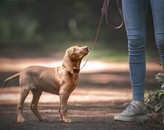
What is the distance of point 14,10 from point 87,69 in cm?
1744

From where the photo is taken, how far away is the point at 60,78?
22.9ft

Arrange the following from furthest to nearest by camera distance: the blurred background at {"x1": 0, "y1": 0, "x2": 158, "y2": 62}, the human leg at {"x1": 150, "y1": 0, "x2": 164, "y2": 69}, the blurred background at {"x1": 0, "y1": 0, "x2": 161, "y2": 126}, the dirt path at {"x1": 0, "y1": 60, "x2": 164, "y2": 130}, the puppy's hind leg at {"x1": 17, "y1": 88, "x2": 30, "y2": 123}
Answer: the blurred background at {"x1": 0, "y1": 0, "x2": 158, "y2": 62} → the blurred background at {"x1": 0, "y1": 0, "x2": 161, "y2": 126} → the puppy's hind leg at {"x1": 17, "y1": 88, "x2": 30, "y2": 123} → the dirt path at {"x1": 0, "y1": 60, "x2": 164, "y2": 130} → the human leg at {"x1": 150, "y1": 0, "x2": 164, "y2": 69}

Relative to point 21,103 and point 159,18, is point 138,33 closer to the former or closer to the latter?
point 159,18

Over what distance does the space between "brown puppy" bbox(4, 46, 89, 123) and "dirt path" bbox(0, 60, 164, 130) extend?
0.29 meters

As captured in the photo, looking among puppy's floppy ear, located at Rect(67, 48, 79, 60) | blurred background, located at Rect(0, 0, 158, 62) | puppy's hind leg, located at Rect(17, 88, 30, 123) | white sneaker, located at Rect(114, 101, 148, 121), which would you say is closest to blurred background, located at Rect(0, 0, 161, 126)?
blurred background, located at Rect(0, 0, 158, 62)

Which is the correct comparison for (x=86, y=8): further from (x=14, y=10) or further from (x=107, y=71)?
(x=107, y=71)

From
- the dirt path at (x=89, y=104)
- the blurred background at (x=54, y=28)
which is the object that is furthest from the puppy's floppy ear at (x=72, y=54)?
the blurred background at (x=54, y=28)

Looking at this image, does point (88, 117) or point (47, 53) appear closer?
point (88, 117)

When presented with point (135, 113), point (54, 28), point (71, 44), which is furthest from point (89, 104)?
point (54, 28)

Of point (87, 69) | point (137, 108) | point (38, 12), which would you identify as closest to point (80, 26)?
point (38, 12)

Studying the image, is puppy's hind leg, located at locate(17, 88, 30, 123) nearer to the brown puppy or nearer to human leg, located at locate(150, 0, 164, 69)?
the brown puppy

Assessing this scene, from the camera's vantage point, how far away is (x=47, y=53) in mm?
20531

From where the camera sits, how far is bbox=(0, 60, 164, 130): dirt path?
6945 millimetres

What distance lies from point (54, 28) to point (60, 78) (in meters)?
23.3
